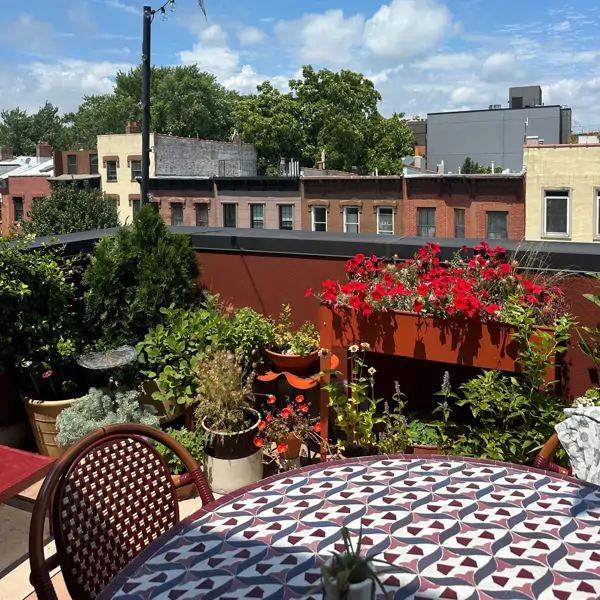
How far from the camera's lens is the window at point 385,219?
25.8m

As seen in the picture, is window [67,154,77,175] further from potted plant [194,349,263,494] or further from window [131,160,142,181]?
potted plant [194,349,263,494]

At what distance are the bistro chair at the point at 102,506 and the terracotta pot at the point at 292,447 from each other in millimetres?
1730

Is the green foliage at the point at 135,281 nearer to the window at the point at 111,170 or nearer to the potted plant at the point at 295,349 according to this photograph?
the potted plant at the point at 295,349

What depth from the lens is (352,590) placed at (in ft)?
3.99

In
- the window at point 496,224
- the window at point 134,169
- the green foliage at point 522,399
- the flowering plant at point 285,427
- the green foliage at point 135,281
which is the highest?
the window at point 134,169

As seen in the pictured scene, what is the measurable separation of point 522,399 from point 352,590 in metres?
2.42

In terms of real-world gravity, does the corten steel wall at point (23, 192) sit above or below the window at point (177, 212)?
above

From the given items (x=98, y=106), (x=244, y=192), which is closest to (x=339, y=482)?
(x=244, y=192)

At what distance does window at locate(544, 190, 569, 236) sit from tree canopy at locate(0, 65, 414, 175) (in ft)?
65.0

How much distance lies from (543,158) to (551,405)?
20651 mm

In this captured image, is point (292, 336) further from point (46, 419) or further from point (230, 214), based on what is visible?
point (230, 214)

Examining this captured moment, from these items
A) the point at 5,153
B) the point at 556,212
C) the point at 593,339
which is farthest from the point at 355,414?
the point at 5,153

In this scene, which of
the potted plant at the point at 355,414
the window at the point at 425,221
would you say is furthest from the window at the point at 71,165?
the potted plant at the point at 355,414

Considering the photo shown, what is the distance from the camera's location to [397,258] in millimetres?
4074
